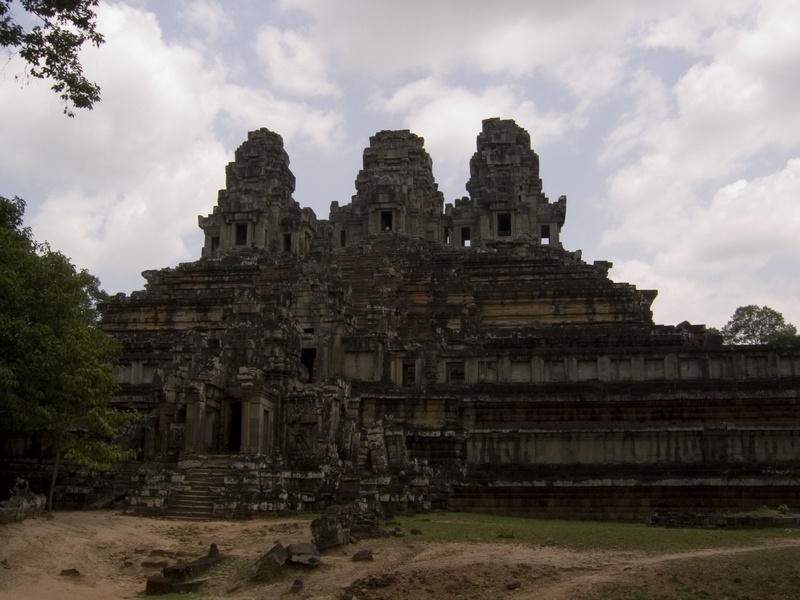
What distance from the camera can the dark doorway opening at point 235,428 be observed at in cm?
2730

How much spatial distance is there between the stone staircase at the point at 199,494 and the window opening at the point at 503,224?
33.3m

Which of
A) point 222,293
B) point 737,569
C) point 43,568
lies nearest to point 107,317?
point 222,293

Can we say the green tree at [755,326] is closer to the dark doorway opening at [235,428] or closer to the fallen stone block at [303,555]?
the dark doorway opening at [235,428]

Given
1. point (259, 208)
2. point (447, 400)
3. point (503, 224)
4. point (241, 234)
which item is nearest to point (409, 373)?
point (447, 400)

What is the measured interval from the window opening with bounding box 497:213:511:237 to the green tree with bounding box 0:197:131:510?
3334 centimetres

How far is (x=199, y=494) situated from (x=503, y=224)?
35.2 m

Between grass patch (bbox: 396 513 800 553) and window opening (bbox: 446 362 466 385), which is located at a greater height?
window opening (bbox: 446 362 466 385)

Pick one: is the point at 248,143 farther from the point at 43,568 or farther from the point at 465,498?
the point at 43,568

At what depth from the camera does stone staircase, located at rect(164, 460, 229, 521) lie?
22.3 meters

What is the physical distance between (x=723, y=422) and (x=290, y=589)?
19.2 meters

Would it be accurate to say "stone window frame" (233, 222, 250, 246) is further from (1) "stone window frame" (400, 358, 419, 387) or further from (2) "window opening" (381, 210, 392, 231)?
(1) "stone window frame" (400, 358, 419, 387)

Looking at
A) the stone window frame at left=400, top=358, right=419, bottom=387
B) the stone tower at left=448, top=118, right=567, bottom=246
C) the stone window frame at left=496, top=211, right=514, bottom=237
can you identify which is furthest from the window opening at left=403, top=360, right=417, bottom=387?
the stone window frame at left=496, top=211, right=514, bottom=237

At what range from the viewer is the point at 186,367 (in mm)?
27719

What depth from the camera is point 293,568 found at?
15.4 m
